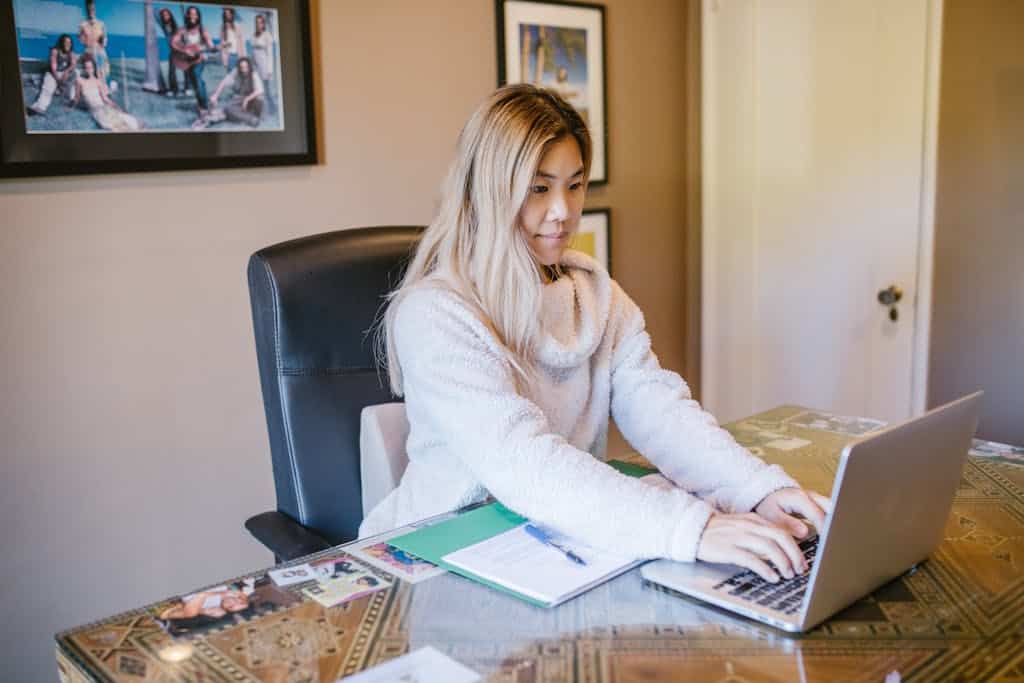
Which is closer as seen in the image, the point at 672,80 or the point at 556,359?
the point at 556,359

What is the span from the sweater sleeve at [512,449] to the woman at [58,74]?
1.00 meters

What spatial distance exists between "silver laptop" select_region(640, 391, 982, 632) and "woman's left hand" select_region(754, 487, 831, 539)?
0.26ft

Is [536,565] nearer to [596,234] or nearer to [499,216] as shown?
[499,216]

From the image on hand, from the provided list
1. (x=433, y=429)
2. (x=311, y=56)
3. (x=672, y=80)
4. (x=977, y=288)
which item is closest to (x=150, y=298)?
(x=311, y=56)

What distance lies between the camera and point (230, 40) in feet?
7.59

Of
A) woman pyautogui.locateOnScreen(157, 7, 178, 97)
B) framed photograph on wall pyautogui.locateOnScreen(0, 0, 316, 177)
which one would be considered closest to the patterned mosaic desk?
framed photograph on wall pyautogui.locateOnScreen(0, 0, 316, 177)

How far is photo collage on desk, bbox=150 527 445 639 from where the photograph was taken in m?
1.17

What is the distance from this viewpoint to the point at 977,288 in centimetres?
314

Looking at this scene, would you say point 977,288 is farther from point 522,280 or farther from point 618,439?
A: point 522,280

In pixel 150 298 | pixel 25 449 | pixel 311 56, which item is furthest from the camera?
pixel 311 56

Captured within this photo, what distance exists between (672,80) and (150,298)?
2.00 metres

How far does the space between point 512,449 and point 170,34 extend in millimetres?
1383

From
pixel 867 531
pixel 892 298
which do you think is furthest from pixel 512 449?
pixel 892 298

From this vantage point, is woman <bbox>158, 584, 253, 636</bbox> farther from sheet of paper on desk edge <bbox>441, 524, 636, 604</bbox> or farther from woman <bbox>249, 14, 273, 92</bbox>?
woman <bbox>249, 14, 273, 92</bbox>
